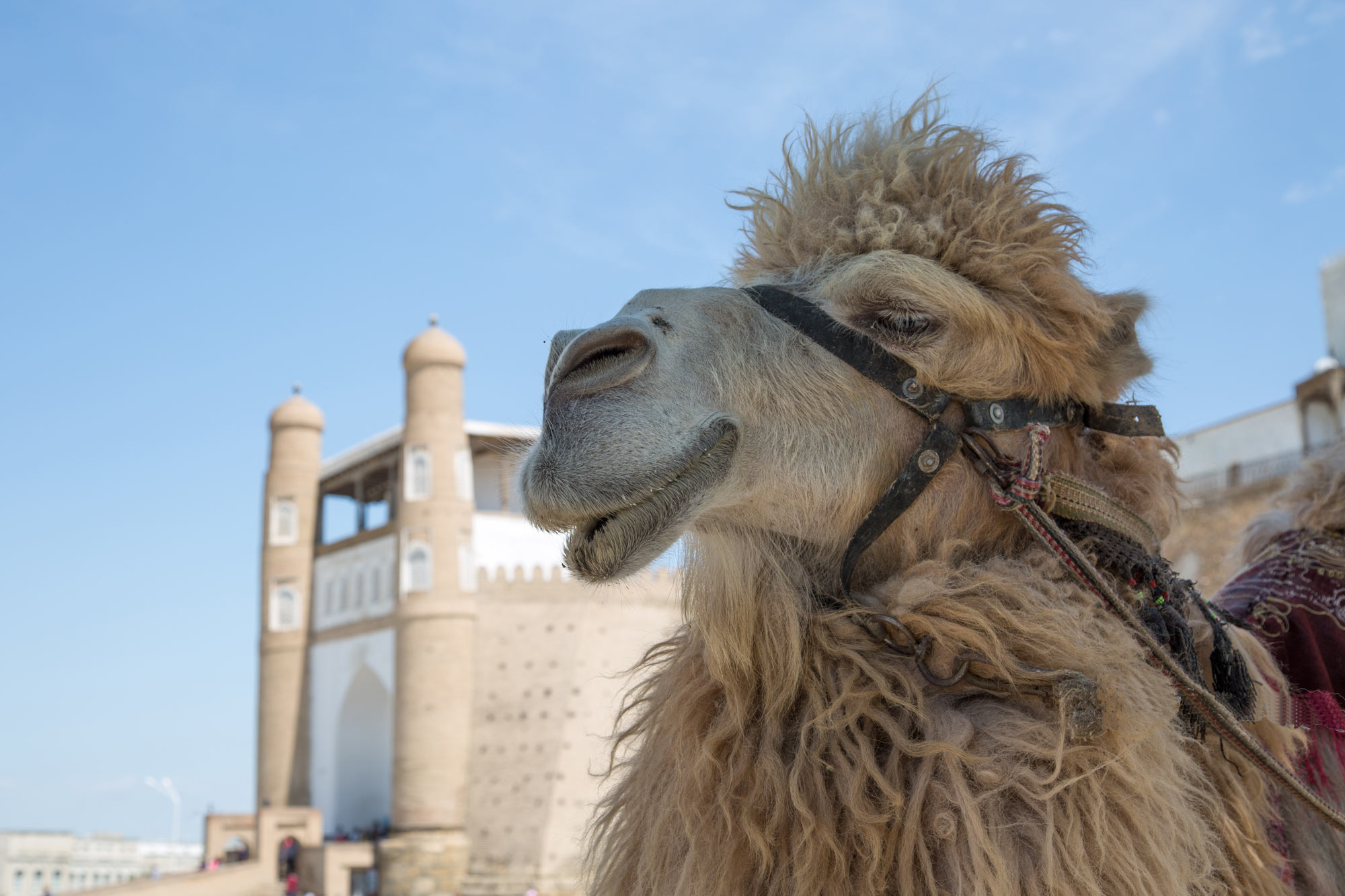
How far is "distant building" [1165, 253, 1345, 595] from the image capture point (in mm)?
22094

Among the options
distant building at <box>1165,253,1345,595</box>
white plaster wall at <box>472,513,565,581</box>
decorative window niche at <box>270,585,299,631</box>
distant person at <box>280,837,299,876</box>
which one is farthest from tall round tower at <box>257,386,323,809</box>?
distant building at <box>1165,253,1345,595</box>

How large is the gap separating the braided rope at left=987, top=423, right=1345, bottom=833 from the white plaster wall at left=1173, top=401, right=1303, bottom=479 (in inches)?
905

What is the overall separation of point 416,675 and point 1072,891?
2588 centimetres

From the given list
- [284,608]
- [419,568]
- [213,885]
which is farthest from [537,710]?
[284,608]

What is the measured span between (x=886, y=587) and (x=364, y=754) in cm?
Result: 2935

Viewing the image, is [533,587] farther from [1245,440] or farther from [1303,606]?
[1303,606]

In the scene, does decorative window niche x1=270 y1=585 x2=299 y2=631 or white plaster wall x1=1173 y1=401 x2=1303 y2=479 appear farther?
decorative window niche x1=270 y1=585 x2=299 y2=631

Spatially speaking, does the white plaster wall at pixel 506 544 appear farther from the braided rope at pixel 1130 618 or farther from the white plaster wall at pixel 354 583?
the braided rope at pixel 1130 618

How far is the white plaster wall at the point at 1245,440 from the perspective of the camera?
23344 millimetres

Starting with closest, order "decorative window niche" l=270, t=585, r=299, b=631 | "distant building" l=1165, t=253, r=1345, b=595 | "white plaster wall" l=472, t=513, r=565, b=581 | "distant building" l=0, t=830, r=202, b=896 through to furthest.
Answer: "distant building" l=1165, t=253, r=1345, b=595, "white plaster wall" l=472, t=513, r=565, b=581, "decorative window niche" l=270, t=585, r=299, b=631, "distant building" l=0, t=830, r=202, b=896

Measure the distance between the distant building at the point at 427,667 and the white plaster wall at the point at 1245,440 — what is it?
37.7 ft

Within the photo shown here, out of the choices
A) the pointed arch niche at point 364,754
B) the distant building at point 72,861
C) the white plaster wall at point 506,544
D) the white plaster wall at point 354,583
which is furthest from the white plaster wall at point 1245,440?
the distant building at point 72,861

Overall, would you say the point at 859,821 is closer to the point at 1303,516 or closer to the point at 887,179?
the point at 887,179

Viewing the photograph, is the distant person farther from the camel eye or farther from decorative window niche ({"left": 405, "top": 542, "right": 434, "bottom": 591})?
the camel eye
